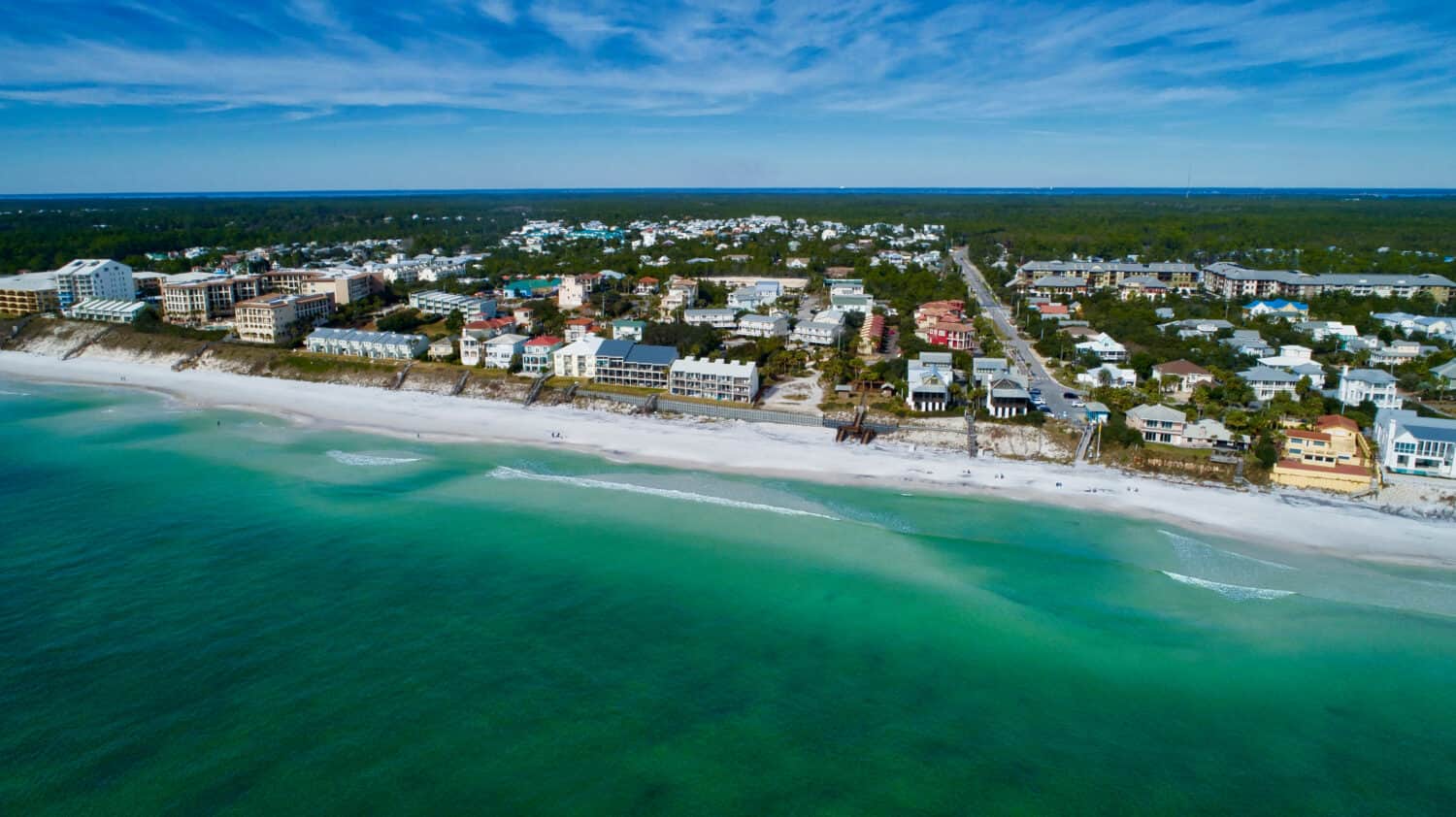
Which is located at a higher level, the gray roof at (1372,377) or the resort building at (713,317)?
the resort building at (713,317)

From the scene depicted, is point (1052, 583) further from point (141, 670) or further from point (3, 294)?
point (3, 294)

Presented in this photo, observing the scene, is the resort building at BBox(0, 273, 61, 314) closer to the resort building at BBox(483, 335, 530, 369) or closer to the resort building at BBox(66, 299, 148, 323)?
the resort building at BBox(66, 299, 148, 323)

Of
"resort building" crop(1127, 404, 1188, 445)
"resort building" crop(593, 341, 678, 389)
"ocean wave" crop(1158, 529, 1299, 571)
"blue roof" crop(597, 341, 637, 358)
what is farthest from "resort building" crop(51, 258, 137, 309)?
"ocean wave" crop(1158, 529, 1299, 571)

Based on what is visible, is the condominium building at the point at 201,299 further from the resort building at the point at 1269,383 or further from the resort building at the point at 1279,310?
the resort building at the point at 1279,310

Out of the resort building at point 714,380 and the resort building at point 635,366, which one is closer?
the resort building at point 714,380

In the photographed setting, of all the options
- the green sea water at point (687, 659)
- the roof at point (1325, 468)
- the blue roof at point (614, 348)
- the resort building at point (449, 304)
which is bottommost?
the green sea water at point (687, 659)

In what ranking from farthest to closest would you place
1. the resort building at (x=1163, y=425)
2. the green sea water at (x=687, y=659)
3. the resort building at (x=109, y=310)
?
the resort building at (x=109, y=310) < the resort building at (x=1163, y=425) < the green sea water at (x=687, y=659)

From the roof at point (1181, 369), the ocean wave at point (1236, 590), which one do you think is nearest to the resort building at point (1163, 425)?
the roof at point (1181, 369)

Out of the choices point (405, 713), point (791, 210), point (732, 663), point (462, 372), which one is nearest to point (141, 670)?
point (405, 713)
